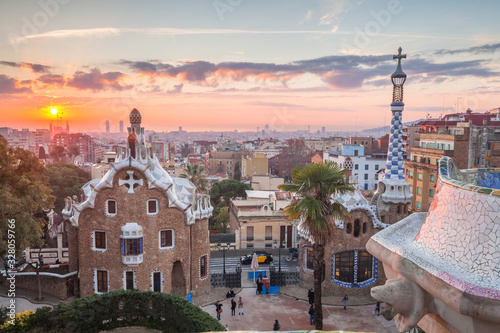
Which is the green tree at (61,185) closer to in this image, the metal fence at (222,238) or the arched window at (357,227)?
the metal fence at (222,238)

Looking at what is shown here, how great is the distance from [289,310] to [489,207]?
22.8 meters

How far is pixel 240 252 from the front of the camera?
40.6m

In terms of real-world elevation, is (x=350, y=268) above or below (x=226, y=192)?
below

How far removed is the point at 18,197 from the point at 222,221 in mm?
26986

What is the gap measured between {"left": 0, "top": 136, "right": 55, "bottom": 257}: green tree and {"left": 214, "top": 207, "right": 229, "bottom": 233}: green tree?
24301mm

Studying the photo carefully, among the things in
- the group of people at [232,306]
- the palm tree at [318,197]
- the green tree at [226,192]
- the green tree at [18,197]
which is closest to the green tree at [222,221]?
the green tree at [226,192]

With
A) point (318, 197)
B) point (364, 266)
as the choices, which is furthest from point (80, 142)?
point (318, 197)

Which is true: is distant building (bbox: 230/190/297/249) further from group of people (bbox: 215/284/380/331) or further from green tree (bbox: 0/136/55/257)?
green tree (bbox: 0/136/55/257)

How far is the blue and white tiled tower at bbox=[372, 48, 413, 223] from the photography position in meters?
29.2

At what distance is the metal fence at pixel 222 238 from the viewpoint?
43.7 metres

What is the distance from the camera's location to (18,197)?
81.6ft

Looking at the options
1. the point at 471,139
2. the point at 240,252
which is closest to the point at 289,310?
the point at 240,252

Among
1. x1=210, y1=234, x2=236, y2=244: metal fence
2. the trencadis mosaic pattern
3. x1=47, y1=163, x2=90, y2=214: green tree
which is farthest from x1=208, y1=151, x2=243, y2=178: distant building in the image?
the trencadis mosaic pattern

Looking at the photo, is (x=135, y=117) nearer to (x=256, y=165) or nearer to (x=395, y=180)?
(x=395, y=180)
